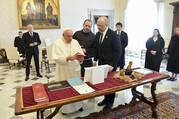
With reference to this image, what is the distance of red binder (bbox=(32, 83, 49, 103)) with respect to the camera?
2.01 meters

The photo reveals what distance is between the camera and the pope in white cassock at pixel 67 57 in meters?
3.03

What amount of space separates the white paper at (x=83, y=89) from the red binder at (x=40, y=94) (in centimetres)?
38

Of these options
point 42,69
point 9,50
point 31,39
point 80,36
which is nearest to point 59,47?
point 80,36

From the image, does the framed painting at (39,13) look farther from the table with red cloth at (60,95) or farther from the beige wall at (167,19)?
the table with red cloth at (60,95)

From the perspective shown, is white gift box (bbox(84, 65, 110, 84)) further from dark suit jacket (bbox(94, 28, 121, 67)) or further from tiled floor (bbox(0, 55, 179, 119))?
tiled floor (bbox(0, 55, 179, 119))

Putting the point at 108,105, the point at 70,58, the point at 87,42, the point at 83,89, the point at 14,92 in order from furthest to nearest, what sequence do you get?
the point at 14,92
the point at 87,42
the point at 108,105
the point at 70,58
the point at 83,89

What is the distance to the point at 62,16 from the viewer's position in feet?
28.1

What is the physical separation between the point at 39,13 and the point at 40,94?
6.46 metres

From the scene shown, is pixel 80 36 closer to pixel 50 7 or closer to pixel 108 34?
pixel 108 34

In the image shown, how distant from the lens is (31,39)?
18.3 feet

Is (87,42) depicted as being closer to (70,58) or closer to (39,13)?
(70,58)

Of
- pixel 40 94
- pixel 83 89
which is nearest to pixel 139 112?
pixel 83 89

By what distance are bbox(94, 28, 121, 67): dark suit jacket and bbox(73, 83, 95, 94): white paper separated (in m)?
0.99

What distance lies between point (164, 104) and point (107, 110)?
3.64 ft
